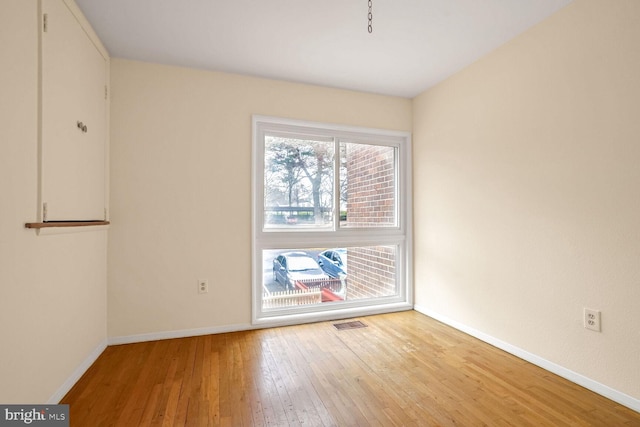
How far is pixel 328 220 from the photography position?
3.22 metres

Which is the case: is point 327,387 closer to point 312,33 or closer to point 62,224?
point 62,224

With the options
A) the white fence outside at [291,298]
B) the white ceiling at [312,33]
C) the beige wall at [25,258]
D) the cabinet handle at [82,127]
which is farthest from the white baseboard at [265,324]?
the white ceiling at [312,33]

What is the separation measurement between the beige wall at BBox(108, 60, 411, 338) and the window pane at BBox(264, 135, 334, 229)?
0.77 ft

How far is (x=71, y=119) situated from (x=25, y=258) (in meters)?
0.92

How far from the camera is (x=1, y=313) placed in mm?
1263

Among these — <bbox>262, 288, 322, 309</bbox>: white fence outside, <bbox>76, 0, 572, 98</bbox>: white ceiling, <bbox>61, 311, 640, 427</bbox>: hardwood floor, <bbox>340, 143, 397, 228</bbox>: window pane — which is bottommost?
<bbox>61, 311, 640, 427</bbox>: hardwood floor

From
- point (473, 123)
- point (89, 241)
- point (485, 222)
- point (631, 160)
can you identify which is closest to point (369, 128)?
point (473, 123)

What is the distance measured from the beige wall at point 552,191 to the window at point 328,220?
0.60 meters

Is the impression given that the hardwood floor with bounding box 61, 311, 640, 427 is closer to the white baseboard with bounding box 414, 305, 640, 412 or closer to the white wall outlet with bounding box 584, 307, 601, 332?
the white baseboard with bounding box 414, 305, 640, 412

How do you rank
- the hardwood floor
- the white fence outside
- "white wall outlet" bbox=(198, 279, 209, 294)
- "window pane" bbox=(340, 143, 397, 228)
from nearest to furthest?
the hardwood floor → "white wall outlet" bbox=(198, 279, 209, 294) → the white fence outside → "window pane" bbox=(340, 143, 397, 228)

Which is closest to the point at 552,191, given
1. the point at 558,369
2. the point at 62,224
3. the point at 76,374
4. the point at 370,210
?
the point at 558,369

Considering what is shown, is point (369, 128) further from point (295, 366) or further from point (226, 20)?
point (295, 366)

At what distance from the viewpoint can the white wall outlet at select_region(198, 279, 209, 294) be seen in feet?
8.87

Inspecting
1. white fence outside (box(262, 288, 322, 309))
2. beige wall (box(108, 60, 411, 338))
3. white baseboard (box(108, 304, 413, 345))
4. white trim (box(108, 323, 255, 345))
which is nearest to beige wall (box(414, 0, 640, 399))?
white baseboard (box(108, 304, 413, 345))
